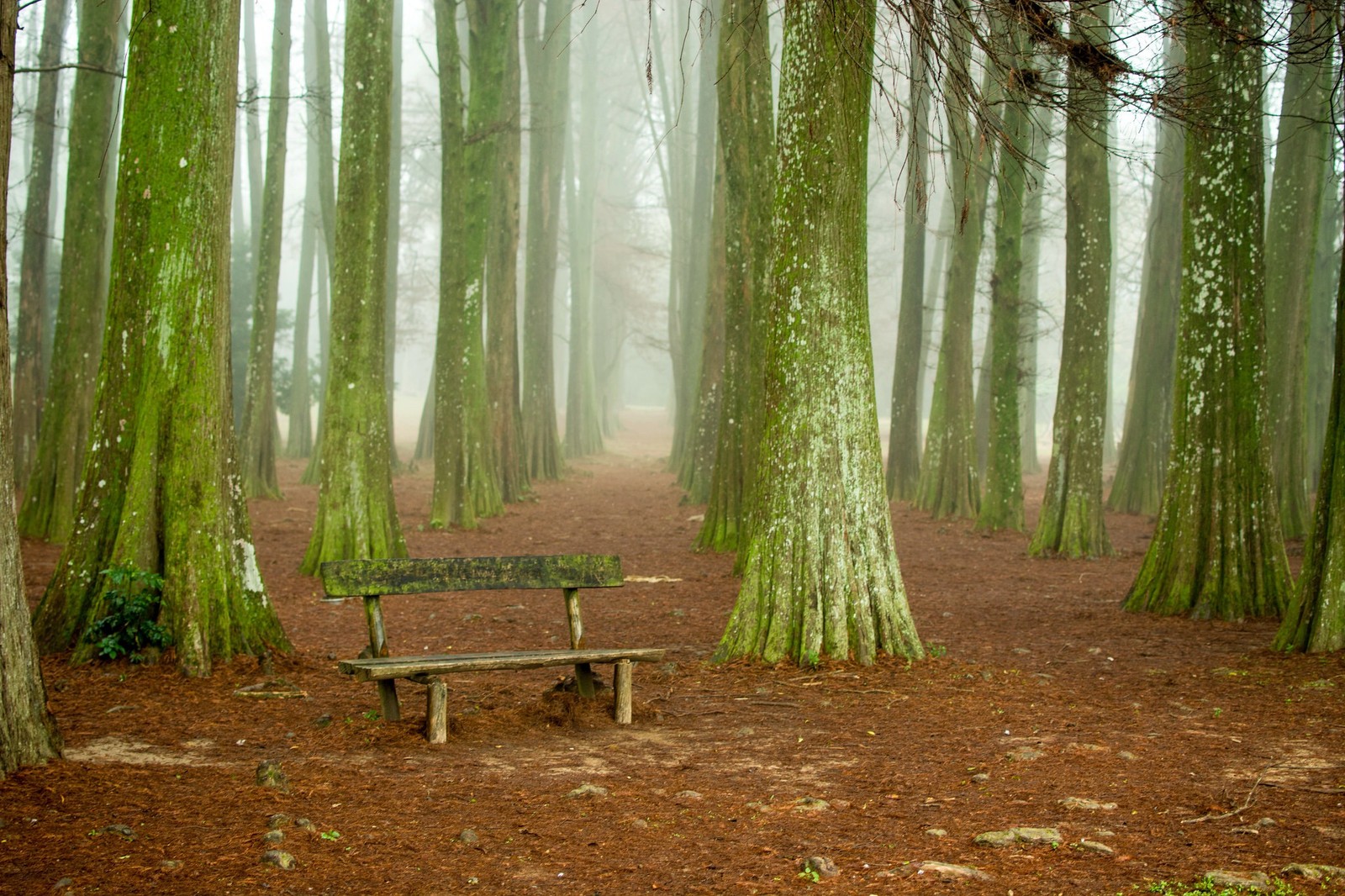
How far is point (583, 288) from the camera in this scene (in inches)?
1400

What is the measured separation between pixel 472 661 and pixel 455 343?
34.0ft

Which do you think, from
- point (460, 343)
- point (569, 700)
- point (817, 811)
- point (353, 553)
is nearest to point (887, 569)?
point (569, 700)

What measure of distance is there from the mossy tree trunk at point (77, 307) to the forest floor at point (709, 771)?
443cm

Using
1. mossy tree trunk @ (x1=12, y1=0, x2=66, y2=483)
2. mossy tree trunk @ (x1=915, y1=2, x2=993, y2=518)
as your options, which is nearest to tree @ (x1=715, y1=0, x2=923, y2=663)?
mossy tree trunk @ (x1=12, y1=0, x2=66, y2=483)

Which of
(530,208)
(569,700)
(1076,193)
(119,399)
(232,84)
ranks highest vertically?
(530,208)

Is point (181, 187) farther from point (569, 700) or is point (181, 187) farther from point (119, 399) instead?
point (569, 700)

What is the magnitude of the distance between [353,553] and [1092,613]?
7.03m

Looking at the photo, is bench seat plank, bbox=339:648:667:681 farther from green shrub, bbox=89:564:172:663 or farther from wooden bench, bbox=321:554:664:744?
green shrub, bbox=89:564:172:663

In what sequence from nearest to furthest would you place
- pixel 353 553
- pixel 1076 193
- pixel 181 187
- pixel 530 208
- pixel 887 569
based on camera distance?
pixel 181 187 < pixel 887 569 < pixel 353 553 < pixel 1076 193 < pixel 530 208

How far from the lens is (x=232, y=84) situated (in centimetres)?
712

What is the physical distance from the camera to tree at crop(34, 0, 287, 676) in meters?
6.71

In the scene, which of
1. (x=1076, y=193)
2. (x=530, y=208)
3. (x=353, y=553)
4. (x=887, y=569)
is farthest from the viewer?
(x=530, y=208)

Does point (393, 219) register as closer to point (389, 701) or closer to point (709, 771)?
point (389, 701)

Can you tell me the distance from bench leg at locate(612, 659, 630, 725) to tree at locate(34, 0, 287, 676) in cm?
242
